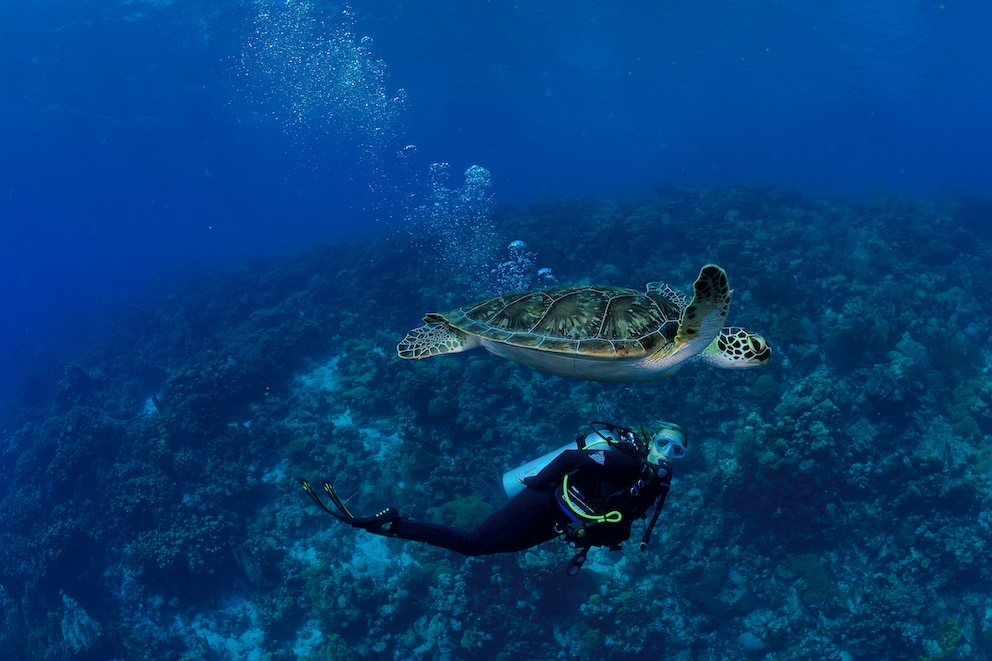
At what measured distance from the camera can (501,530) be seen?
397cm

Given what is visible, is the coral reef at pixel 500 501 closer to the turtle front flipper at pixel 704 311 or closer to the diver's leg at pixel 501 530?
the diver's leg at pixel 501 530

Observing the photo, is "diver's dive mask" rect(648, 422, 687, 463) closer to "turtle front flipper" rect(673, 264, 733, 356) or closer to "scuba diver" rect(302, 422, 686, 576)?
"scuba diver" rect(302, 422, 686, 576)

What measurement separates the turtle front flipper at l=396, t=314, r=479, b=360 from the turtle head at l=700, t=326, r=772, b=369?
256 cm

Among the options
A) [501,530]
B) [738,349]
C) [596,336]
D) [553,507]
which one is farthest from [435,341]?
[738,349]

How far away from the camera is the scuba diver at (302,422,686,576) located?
350 centimetres

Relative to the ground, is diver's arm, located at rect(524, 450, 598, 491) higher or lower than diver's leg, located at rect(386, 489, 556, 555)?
higher

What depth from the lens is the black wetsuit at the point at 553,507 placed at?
11.6 feet

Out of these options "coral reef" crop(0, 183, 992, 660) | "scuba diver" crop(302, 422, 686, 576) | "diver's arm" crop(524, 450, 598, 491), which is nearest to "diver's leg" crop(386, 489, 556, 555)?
"scuba diver" crop(302, 422, 686, 576)

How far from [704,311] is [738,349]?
1.44 meters

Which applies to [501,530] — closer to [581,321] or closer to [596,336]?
[596,336]

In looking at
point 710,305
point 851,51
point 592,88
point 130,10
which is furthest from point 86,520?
point 592,88

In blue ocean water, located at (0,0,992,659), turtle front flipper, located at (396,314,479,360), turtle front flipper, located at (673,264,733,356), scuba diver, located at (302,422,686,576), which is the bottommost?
blue ocean water, located at (0,0,992,659)

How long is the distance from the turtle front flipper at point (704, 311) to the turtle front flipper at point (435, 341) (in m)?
2.33

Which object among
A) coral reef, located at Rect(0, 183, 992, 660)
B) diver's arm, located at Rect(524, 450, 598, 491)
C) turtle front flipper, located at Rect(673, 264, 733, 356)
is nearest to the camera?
turtle front flipper, located at Rect(673, 264, 733, 356)
